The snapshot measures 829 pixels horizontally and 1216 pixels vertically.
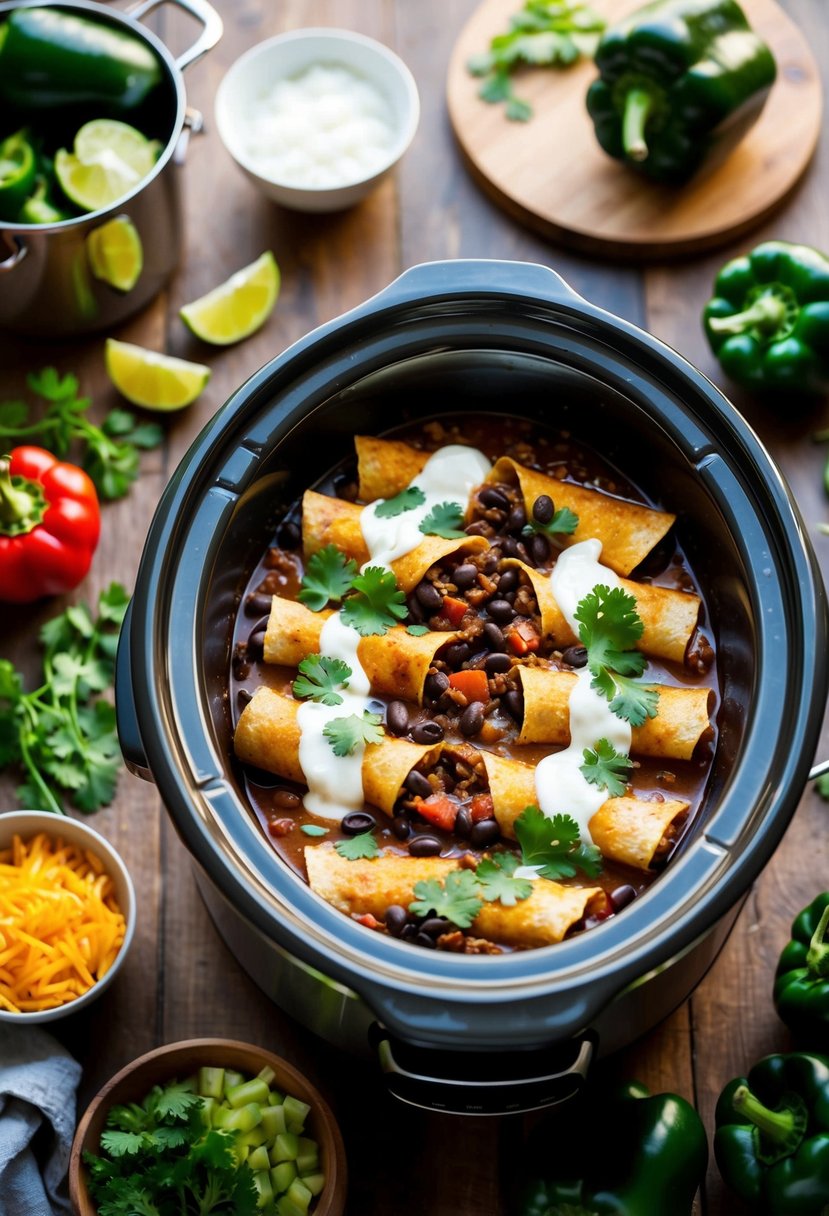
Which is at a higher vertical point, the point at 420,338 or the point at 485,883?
the point at 420,338

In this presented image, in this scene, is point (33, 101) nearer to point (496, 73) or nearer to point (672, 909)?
point (496, 73)

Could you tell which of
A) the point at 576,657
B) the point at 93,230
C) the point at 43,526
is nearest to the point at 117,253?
the point at 93,230

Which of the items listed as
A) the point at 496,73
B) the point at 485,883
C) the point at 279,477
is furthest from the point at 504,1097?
the point at 496,73

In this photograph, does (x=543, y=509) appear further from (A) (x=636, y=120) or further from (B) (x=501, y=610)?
(A) (x=636, y=120)

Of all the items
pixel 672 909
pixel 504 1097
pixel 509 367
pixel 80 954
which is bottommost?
pixel 80 954

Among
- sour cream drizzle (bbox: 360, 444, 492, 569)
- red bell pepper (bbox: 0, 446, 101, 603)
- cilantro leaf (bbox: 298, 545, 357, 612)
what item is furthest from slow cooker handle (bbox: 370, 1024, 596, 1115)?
red bell pepper (bbox: 0, 446, 101, 603)
